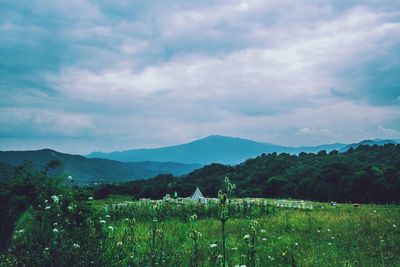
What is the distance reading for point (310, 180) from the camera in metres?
53.9

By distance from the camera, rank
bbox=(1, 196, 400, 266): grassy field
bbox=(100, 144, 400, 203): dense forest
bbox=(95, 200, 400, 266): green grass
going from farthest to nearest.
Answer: bbox=(100, 144, 400, 203): dense forest → bbox=(95, 200, 400, 266): green grass → bbox=(1, 196, 400, 266): grassy field

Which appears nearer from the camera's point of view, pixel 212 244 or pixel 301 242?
pixel 212 244

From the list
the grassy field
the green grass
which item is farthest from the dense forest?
the grassy field

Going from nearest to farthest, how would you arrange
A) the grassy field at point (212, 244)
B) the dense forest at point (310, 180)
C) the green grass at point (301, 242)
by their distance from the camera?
the grassy field at point (212, 244)
the green grass at point (301, 242)
the dense forest at point (310, 180)

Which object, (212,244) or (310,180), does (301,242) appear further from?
(310,180)

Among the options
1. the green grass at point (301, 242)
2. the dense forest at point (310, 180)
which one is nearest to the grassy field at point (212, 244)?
the green grass at point (301, 242)

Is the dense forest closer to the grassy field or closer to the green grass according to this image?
the green grass

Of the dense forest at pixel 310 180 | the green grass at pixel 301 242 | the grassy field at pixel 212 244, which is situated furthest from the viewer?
the dense forest at pixel 310 180

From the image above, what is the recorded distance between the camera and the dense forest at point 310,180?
143ft

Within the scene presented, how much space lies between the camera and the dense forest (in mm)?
43463

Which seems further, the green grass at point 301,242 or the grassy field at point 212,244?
the green grass at point 301,242

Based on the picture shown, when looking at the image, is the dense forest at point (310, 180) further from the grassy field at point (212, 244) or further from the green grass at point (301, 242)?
the grassy field at point (212, 244)

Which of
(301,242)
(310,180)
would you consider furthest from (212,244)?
(310,180)

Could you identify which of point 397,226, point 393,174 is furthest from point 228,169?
point 397,226
